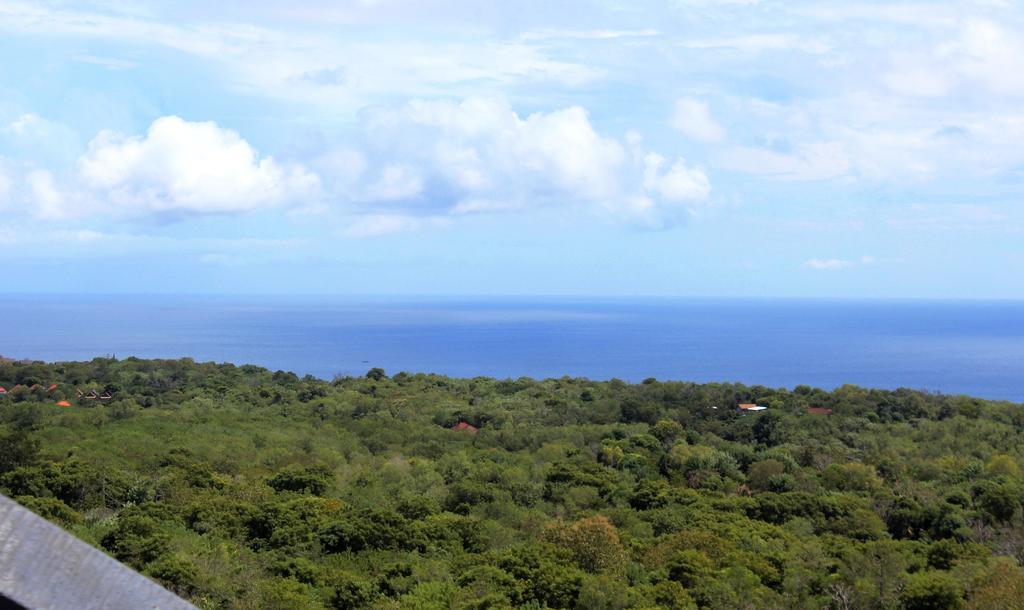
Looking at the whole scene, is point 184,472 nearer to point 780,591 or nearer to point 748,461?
point 780,591

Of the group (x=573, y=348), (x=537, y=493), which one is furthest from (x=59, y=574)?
(x=573, y=348)

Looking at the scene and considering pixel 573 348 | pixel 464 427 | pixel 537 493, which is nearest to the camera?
pixel 537 493

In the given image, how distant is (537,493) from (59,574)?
2109cm

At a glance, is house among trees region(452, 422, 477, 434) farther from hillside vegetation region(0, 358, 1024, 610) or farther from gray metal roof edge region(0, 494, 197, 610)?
gray metal roof edge region(0, 494, 197, 610)

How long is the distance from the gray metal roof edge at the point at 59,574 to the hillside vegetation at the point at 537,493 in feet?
37.5

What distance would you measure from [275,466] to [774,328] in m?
120

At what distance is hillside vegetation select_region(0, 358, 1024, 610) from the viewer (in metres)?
13.7

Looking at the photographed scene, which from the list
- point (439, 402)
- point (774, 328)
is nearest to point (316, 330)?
point (774, 328)

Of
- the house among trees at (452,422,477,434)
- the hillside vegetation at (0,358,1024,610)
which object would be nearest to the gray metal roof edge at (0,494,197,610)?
the hillside vegetation at (0,358,1024,610)

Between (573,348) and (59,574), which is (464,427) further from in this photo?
(573,348)

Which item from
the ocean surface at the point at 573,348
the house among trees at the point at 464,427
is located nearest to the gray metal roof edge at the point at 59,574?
the house among trees at the point at 464,427

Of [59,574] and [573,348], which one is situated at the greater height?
[59,574]

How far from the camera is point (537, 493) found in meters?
21.8

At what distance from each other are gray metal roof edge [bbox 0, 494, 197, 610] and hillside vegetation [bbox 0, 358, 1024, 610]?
1144cm
